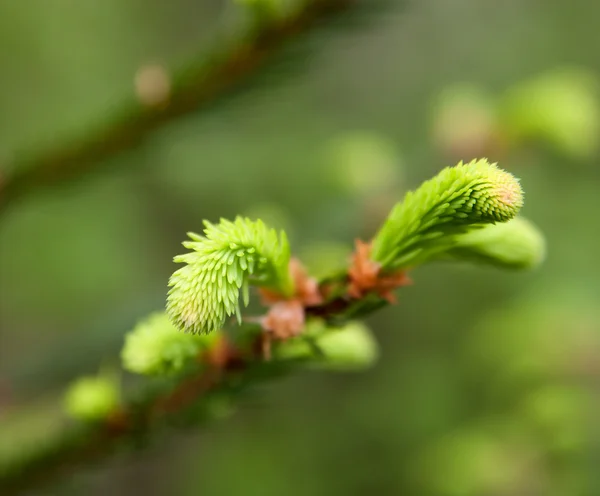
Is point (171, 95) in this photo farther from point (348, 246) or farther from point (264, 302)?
point (348, 246)

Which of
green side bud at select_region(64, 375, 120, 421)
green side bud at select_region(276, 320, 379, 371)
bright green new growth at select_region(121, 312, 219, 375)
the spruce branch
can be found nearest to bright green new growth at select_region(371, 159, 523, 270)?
the spruce branch

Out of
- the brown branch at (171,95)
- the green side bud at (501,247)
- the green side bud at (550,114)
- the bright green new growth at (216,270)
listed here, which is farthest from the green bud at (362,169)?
the bright green new growth at (216,270)

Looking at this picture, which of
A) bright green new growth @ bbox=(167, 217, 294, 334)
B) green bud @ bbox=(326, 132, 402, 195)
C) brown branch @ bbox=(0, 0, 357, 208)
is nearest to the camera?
bright green new growth @ bbox=(167, 217, 294, 334)

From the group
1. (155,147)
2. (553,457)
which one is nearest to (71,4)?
(155,147)

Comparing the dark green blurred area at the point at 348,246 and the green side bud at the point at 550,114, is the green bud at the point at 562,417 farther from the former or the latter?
the green side bud at the point at 550,114

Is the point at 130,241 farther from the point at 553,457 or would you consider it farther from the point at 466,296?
the point at 553,457

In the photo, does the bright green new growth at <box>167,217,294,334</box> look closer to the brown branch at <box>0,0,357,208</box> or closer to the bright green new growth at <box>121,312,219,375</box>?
the bright green new growth at <box>121,312,219,375</box>

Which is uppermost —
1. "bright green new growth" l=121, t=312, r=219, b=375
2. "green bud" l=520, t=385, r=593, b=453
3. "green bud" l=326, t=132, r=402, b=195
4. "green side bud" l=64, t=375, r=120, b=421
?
"green bud" l=326, t=132, r=402, b=195
